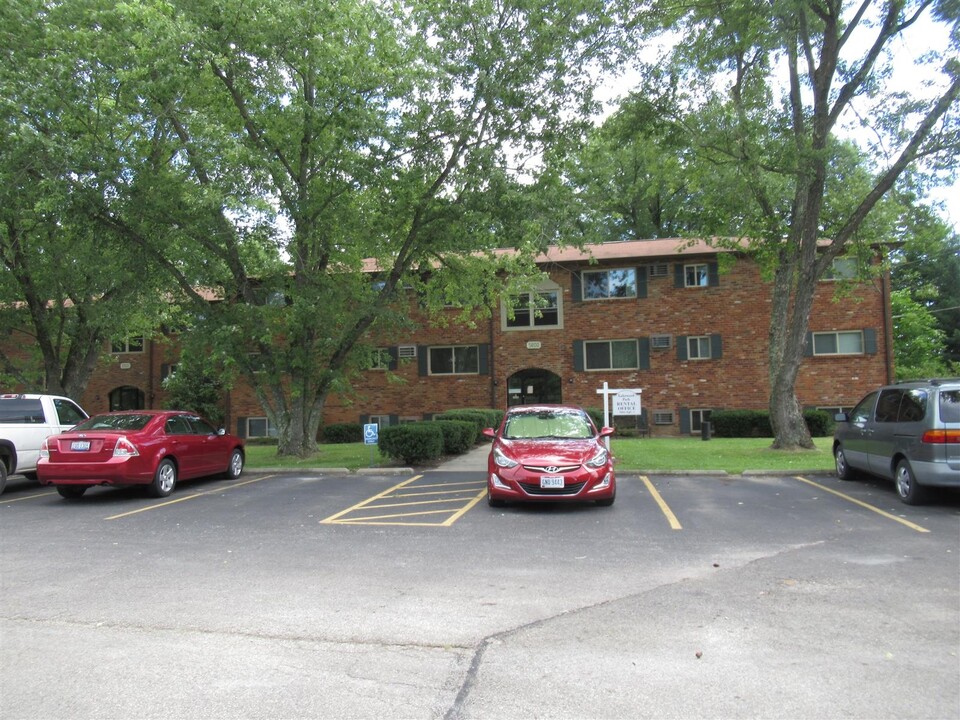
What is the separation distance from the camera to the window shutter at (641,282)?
81.4 ft

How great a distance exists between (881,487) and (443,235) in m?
10.3

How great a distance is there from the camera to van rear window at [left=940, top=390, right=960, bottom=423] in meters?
8.41

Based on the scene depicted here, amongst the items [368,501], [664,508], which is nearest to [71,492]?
[368,501]

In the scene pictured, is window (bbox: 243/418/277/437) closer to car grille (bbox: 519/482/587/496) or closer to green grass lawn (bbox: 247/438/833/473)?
green grass lawn (bbox: 247/438/833/473)

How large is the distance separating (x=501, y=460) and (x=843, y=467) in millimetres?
6514

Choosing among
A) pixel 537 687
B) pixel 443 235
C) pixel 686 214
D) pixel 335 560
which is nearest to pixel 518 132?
pixel 443 235

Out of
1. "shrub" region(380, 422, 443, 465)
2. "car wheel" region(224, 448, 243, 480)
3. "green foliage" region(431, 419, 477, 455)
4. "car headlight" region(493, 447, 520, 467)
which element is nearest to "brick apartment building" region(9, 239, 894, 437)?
"green foliage" region(431, 419, 477, 455)

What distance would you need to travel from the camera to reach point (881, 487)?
10.8 m

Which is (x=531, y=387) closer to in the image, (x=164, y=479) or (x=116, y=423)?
(x=164, y=479)

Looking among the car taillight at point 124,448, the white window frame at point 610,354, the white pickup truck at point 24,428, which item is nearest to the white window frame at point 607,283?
the white window frame at point 610,354

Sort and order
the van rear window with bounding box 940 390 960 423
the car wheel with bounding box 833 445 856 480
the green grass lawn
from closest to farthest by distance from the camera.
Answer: the van rear window with bounding box 940 390 960 423
the car wheel with bounding box 833 445 856 480
the green grass lawn

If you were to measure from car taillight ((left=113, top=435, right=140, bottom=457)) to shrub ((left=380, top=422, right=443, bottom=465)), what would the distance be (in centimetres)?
522

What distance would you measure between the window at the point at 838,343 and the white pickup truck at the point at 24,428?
23008 millimetres

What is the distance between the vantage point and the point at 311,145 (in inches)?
593
